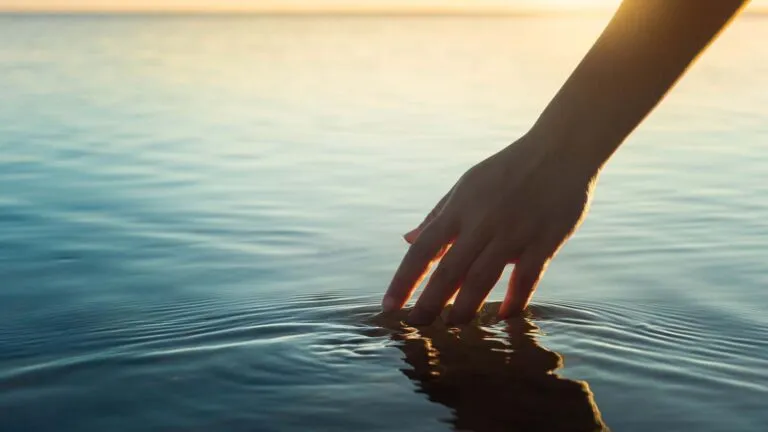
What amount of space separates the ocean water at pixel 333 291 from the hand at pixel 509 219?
1.01 ft

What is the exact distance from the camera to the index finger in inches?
81.1

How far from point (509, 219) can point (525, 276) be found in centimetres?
13

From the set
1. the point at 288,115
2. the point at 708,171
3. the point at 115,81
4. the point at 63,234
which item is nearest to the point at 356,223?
the point at 63,234

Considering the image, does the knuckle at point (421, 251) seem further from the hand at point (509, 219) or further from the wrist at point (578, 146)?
the wrist at point (578, 146)

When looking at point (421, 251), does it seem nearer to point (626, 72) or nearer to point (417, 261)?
point (417, 261)

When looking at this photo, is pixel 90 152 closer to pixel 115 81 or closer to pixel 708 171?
pixel 708 171

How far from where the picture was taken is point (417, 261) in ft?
6.91

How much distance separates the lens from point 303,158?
808 centimetres

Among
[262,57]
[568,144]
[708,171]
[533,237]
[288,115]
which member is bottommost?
[533,237]

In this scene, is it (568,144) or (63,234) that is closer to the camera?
(568,144)

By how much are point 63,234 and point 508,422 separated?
315 cm

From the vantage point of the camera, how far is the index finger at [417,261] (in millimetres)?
2061

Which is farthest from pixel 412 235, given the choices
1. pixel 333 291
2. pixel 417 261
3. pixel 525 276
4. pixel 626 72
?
pixel 333 291

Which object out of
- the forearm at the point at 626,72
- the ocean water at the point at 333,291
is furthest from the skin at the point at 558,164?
the ocean water at the point at 333,291
